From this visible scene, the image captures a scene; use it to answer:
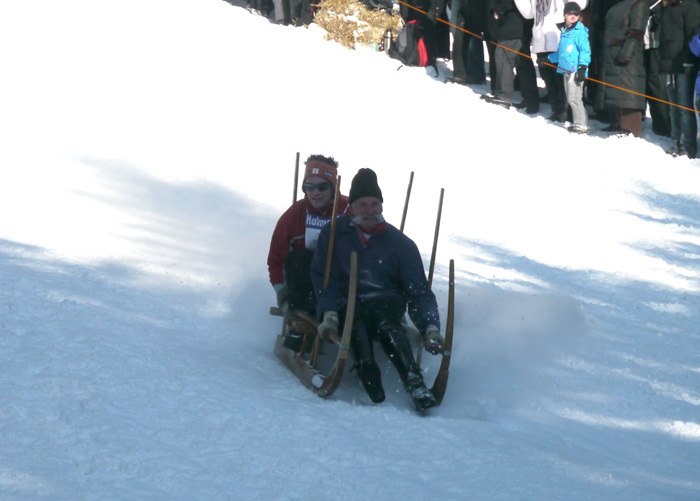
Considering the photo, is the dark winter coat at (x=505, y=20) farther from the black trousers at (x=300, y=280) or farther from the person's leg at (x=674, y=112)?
the black trousers at (x=300, y=280)

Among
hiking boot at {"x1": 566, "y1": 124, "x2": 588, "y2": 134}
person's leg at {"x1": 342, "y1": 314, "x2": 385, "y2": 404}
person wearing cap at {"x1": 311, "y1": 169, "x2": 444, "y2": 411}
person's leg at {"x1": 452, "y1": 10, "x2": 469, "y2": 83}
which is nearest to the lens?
person's leg at {"x1": 342, "y1": 314, "x2": 385, "y2": 404}

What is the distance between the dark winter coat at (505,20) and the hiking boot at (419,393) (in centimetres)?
706

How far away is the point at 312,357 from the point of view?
175 inches

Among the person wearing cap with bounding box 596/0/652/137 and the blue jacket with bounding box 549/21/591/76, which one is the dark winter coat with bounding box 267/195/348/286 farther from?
the blue jacket with bounding box 549/21/591/76

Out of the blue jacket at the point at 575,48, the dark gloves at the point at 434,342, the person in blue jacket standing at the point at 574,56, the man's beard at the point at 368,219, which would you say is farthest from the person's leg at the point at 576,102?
the dark gloves at the point at 434,342

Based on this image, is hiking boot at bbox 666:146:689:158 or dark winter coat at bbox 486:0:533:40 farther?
dark winter coat at bbox 486:0:533:40

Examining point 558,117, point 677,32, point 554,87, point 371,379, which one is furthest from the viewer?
point 554,87

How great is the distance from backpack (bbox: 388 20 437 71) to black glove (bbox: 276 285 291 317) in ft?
25.8

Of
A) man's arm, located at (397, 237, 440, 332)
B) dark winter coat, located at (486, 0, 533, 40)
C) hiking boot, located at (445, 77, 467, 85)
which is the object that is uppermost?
dark winter coat, located at (486, 0, 533, 40)

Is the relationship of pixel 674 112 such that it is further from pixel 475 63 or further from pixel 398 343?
pixel 398 343

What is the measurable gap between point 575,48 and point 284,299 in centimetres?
593

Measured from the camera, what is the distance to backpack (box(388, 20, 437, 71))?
12.1m

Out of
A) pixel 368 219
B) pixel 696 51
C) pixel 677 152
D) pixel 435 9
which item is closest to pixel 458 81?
pixel 435 9

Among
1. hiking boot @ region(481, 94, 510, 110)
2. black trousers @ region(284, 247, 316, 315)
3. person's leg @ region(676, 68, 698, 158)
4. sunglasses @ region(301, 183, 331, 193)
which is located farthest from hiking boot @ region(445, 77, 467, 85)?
black trousers @ region(284, 247, 316, 315)
